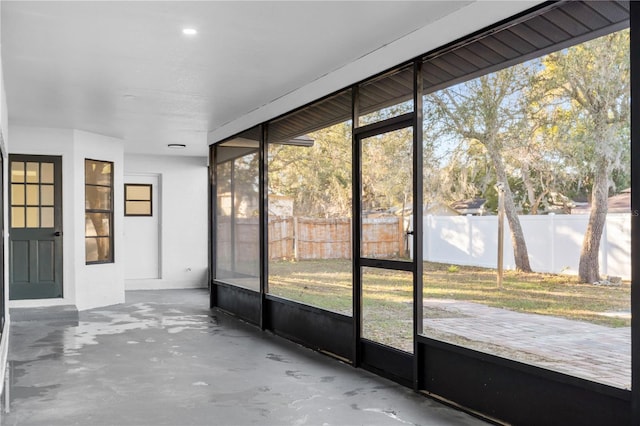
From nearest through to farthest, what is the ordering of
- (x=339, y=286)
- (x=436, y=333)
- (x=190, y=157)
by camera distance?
(x=436, y=333), (x=339, y=286), (x=190, y=157)

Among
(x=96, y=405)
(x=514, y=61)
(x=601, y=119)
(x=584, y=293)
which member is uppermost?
(x=514, y=61)

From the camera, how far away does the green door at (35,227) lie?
8836 millimetres

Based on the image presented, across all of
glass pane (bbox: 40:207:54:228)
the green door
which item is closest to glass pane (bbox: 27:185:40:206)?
the green door

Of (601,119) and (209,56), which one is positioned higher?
(209,56)

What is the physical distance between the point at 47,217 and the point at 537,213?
7079 millimetres

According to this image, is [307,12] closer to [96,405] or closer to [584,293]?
[584,293]

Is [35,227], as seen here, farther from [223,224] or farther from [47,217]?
[223,224]

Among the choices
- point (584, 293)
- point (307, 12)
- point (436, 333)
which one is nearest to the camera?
point (584, 293)

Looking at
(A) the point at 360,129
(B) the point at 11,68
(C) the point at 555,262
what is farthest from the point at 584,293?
(B) the point at 11,68

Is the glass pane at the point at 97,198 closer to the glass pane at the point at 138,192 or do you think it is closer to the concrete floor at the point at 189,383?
the glass pane at the point at 138,192

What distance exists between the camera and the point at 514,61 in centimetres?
432

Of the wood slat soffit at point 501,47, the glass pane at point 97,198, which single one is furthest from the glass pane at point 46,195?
the wood slat soffit at point 501,47

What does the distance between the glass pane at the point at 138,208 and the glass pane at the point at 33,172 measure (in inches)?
128

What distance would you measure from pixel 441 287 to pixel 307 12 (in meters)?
2.39
